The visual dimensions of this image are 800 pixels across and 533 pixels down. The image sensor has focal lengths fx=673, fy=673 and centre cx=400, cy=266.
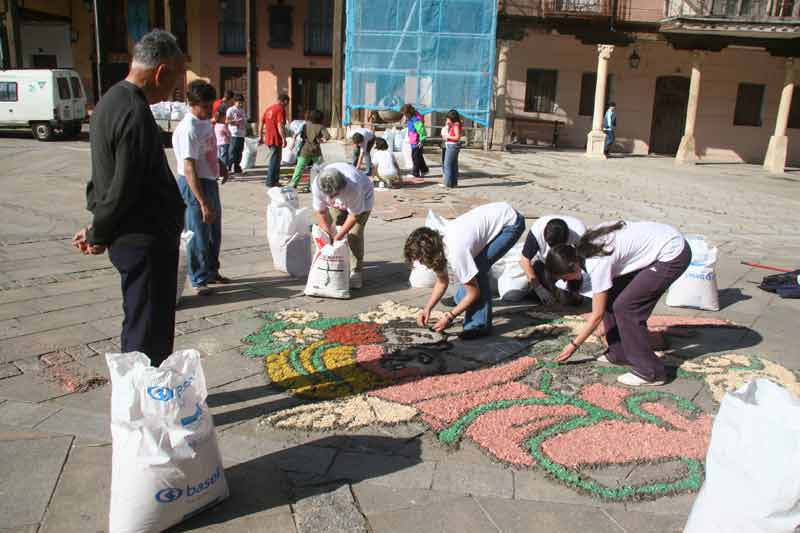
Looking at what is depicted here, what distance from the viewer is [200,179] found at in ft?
17.8

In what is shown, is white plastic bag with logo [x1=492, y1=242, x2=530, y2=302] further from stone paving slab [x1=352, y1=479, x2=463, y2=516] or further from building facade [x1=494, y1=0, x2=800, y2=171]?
building facade [x1=494, y1=0, x2=800, y2=171]

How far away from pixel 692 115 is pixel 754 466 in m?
20.2

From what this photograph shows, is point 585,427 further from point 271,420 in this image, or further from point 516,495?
point 271,420

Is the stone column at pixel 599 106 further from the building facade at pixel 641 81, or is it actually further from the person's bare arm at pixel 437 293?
the person's bare arm at pixel 437 293

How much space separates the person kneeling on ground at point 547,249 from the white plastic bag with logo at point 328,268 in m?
1.46

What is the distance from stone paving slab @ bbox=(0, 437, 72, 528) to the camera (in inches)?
107

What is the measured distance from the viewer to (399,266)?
697 cm

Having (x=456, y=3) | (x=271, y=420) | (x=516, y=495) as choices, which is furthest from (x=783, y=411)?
(x=456, y=3)

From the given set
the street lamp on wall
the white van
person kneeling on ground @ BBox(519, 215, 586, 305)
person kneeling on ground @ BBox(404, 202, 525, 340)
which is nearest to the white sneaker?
person kneeling on ground @ BBox(519, 215, 586, 305)

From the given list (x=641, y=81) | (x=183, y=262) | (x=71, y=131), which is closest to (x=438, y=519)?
(x=183, y=262)

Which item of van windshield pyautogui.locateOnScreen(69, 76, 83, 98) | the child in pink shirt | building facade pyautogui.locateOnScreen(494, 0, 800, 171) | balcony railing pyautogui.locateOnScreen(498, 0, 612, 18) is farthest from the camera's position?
building facade pyautogui.locateOnScreen(494, 0, 800, 171)

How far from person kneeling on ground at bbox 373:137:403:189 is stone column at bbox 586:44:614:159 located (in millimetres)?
9570

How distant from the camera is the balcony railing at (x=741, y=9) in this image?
19422 millimetres

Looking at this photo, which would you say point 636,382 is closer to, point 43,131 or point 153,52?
point 153,52
